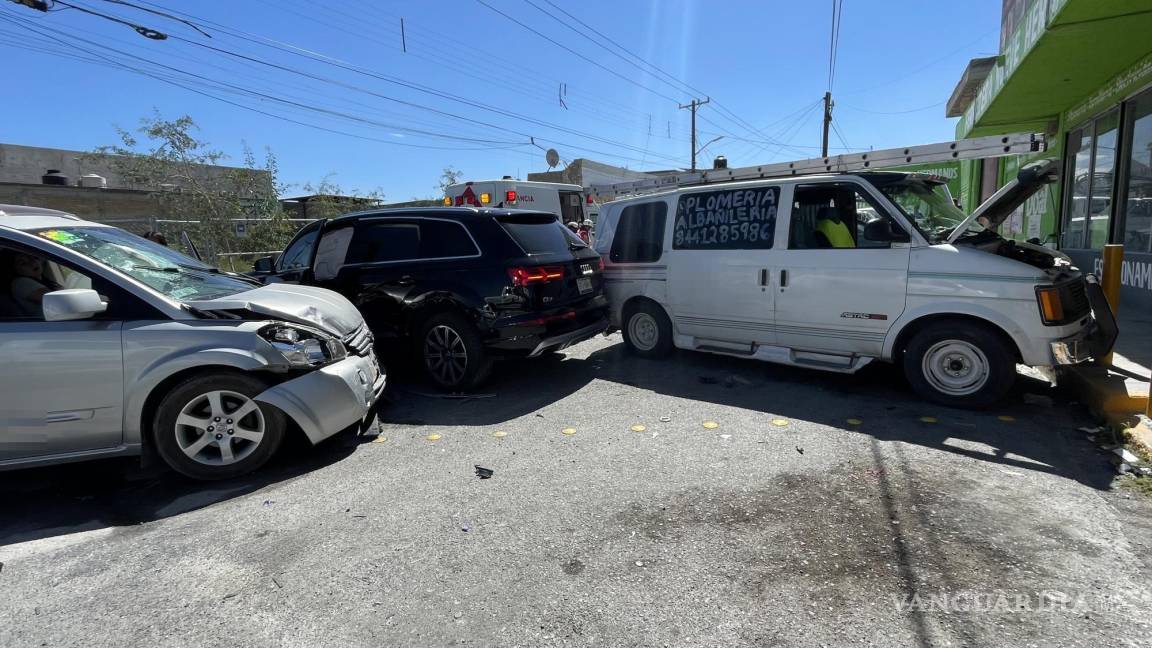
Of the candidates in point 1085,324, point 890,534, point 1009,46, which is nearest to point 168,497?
point 890,534

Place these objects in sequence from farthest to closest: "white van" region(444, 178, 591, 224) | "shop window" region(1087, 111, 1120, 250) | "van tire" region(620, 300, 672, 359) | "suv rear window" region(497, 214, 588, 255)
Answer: "white van" region(444, 178, 591, 224)
"shop window" region(1087, 111, 1120, 250)
"van tire" region(620, 300, 672, 359)
"suv rear window" region(497, 214, 588, 255)

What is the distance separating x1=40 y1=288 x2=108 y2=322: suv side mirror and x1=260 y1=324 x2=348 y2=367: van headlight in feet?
3.02

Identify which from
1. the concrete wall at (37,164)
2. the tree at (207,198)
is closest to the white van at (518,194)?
the tree at (207,198)

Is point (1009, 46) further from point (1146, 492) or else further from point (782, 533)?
point (782, 533)

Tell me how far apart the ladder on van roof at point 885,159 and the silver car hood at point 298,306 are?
14.7 feet

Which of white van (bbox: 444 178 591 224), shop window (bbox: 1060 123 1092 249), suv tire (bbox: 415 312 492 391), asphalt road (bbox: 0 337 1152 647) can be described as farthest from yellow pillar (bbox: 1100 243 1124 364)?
white van (bbox: 444 178 591 224)

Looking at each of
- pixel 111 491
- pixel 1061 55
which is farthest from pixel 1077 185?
pixel 111 491

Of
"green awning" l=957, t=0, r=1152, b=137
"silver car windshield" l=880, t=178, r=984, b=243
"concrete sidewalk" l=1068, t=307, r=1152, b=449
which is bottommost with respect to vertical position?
"concrete sidewalk" l=1068, t=307, r=1152, b=449

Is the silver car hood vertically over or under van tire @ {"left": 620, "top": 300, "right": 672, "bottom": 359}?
over

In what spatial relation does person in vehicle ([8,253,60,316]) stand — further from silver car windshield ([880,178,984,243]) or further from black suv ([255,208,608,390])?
silver car windshield ([880,178,984,243])

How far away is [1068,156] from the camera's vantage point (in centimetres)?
1171

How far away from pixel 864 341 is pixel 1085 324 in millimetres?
1637

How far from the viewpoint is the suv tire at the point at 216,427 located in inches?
149

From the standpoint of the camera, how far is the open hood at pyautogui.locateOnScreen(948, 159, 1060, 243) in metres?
4.89
